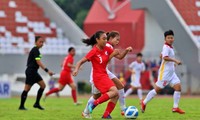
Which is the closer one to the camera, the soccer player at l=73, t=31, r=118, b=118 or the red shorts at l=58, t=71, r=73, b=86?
the soccer player at l=73, t=31, r=118, b=118

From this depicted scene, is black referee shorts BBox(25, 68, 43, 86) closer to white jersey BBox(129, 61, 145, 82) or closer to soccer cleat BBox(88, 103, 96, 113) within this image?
soccer cleat BBox(88, 103, 96, 113)

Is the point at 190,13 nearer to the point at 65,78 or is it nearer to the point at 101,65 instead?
the point at 65,78

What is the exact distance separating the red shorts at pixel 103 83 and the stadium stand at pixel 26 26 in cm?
2396

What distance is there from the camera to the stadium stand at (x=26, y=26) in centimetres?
3925

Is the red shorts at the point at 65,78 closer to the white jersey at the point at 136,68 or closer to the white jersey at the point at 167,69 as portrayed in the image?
the white jersey at the point at 136,68

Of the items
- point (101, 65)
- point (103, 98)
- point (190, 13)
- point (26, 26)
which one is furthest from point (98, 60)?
point (26, 26)

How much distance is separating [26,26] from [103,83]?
90.0ft

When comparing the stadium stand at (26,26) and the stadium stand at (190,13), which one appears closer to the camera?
the stadium stand at (190,13)

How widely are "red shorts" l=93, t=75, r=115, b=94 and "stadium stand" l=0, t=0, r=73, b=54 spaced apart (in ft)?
78.6

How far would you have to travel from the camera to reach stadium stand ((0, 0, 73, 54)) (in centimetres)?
3925

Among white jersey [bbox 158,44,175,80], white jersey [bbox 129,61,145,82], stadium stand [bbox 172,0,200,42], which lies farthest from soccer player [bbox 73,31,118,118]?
stadium stand [bbox 172,0,200,42]

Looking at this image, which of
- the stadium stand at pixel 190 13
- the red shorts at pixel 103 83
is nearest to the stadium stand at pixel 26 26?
the stadium stand at pixel 190 13

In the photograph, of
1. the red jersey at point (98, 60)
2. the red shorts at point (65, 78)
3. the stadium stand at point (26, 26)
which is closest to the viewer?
the red jersey at point (98, 60)

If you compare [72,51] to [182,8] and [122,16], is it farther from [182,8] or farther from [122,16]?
[122,16]
